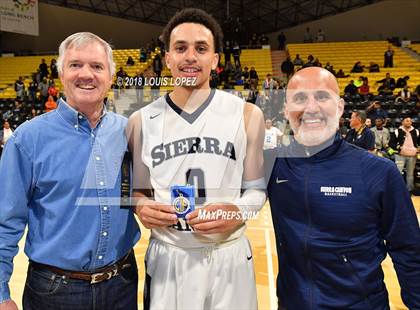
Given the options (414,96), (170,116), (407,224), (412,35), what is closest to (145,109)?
(170,116)

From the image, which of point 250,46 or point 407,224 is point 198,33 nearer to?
point 407,224

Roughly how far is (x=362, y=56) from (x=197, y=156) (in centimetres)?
1656

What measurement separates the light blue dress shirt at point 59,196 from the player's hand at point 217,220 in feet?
1.11

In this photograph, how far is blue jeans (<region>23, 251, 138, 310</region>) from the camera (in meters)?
1.56

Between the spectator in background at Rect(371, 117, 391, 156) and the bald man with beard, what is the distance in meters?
5.88

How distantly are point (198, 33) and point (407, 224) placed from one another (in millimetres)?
1112

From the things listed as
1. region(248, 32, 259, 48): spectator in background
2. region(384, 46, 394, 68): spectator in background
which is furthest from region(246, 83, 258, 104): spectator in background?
region(248, 32, 259, 48): spectator in background

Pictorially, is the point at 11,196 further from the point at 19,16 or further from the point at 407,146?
the point at 19,16

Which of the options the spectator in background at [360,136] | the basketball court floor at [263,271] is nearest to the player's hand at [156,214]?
the basketball court floor at [263,271]

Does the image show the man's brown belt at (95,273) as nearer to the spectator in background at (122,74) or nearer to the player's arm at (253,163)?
the player's arm at (253,163)

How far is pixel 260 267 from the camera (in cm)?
402

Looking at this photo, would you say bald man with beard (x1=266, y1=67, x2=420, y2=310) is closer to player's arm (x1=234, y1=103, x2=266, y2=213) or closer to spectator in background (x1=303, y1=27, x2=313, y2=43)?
player's arm (x1=234, y1=103, x2=266, y2=213)

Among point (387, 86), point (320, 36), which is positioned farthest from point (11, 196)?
point (320, 36)

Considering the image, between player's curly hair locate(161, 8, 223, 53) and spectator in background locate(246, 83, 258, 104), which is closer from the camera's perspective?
player's curly hair locate(161, 8, 223, 53)
